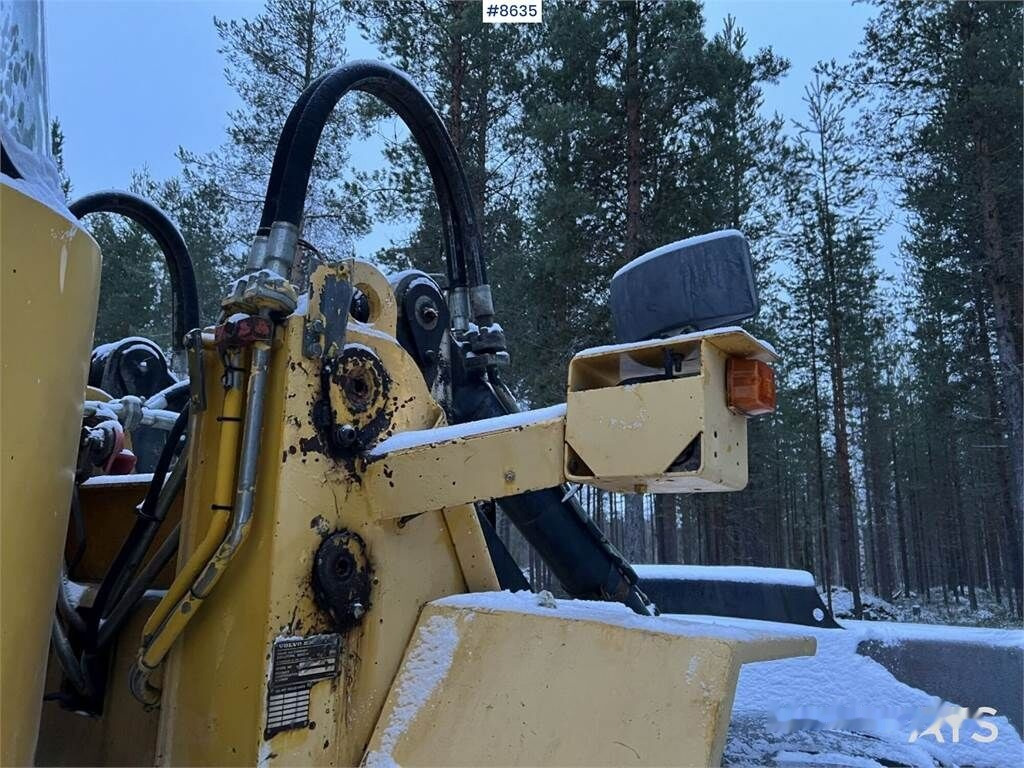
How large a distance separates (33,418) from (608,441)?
3.57ft

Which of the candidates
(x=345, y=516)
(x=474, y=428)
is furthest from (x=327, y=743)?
(x=474, y=428)

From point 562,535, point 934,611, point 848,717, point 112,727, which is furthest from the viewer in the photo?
A: point 934,611

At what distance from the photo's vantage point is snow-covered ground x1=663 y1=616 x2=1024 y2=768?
8.76 feet

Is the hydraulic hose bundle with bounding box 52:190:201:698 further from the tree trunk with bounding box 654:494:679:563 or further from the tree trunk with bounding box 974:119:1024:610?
the tree trunk with bounding box 974:119:1024:610

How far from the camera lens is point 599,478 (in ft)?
5.66

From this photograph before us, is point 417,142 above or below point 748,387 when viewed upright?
above

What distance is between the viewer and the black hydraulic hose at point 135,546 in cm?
207

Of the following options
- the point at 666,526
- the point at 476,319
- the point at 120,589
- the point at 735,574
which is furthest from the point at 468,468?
the point at 666,526

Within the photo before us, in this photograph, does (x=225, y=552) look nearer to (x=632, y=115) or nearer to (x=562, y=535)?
(x=562, y=535)

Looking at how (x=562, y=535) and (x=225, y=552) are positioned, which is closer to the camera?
(x=225, y=552)

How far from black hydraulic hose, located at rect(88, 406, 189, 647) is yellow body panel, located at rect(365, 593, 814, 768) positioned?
752 millimetres

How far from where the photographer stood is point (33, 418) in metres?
1.27

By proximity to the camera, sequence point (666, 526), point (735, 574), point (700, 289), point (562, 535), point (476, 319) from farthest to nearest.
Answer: point (666, 526) < point (735, 574) < point (476, 319) < point (562, 535) < point (700, 289)

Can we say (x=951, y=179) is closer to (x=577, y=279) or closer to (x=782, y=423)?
(x=577, y=279)
